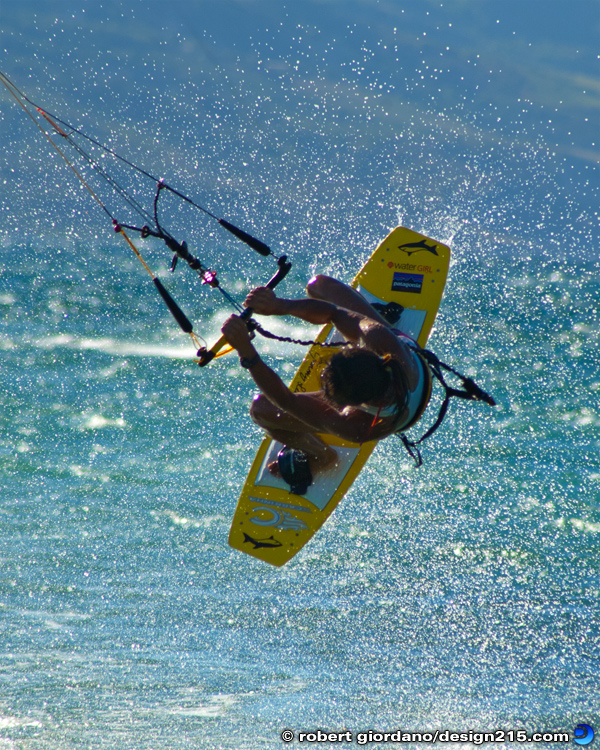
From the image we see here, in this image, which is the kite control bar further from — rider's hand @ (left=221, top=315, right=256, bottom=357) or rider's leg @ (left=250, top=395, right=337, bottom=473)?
rider's leg @ (left=250, top=395, right=337, bottom=473)

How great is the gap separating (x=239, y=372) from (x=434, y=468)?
3.85 meters

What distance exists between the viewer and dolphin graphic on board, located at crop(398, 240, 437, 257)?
6.10 metres

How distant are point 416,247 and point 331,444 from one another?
178 centimetres

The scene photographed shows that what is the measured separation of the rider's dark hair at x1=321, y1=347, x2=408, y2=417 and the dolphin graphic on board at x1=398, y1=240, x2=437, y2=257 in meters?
2.57

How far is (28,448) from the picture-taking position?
7.93 metres

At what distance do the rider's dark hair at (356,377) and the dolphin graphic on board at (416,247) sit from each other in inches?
101

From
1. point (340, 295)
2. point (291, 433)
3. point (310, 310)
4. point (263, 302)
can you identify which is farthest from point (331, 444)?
point (263, 302)

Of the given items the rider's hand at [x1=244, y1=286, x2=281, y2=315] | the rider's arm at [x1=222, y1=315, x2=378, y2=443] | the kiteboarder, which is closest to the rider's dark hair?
the kiteboarder

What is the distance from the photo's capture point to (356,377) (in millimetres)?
3631

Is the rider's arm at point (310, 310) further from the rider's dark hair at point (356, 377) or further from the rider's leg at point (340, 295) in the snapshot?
the rider's dark hair at point (356, 377)

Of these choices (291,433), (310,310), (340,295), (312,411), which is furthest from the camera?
(291,433)

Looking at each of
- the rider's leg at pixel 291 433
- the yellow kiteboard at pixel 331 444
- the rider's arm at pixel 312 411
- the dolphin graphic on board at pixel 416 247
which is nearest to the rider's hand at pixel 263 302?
the rider's arm at pixel 312 411

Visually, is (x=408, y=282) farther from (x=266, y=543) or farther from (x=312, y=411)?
(x=266, y=543)

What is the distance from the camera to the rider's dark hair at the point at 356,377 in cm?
364
